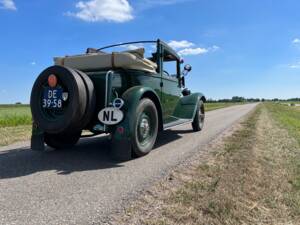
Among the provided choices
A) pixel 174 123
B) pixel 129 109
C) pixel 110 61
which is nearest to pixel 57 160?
pixel 129 109

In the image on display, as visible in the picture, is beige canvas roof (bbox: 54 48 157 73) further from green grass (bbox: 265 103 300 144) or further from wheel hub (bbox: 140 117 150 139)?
green grass (bbox: 265 103 300 144)

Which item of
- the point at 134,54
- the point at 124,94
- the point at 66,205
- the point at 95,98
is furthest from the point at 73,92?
the point at 66,205

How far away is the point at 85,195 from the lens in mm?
3643

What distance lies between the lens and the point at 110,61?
19.1ft

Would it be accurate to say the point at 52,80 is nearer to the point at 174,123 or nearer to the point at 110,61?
the point at 110,61

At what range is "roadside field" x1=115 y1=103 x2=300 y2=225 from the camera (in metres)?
3.08

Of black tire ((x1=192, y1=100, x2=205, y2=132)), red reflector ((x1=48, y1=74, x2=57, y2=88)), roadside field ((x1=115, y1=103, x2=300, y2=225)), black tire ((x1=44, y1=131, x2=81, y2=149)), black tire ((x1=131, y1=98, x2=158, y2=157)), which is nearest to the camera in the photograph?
roadside field ((x1=115, y1=103, x2=300, y2=225))

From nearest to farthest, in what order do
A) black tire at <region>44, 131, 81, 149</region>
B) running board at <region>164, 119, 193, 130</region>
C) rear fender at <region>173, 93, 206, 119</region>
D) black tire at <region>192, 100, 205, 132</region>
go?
black tire at <region>44, 131, 81, 149</region>
running board at <region>164, 119, 193, 130</region>
rear fender at <region>173, 93, 206, 119</region>
black tire at <region>192, 100, 205, 132</region>

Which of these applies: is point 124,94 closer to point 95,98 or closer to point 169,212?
point 95,98

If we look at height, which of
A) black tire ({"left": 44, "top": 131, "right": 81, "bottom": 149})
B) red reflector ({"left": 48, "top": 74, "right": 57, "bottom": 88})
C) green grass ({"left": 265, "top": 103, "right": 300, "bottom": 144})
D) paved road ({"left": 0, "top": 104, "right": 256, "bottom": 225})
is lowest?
paved road ({"left": 0, "top": 104, "right": 256, "bottom": 225})

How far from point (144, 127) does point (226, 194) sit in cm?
255

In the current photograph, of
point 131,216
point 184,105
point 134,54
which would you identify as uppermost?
point 134,54

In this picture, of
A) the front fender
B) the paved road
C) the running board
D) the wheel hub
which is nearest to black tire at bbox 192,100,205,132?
the running board

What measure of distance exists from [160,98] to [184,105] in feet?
6.48
